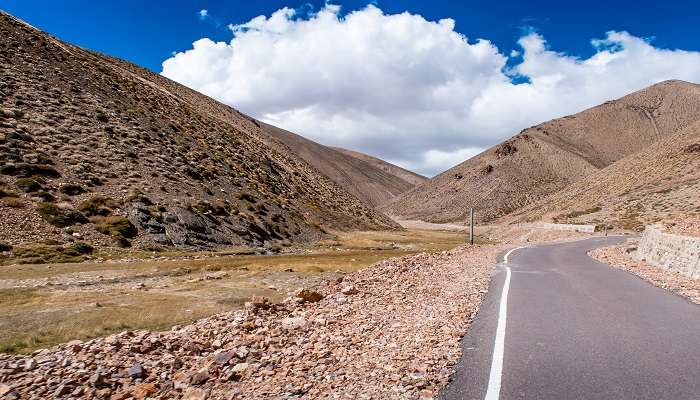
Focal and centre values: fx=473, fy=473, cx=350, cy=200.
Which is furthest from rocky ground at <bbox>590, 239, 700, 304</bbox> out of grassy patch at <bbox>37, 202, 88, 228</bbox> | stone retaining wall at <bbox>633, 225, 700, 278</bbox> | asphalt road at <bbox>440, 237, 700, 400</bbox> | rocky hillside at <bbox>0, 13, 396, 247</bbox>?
grassy patch at <bbox>37, 202, 88, 228</bbox>

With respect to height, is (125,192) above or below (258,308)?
above

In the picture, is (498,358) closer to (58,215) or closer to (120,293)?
(120,293)

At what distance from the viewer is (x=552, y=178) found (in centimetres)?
16375

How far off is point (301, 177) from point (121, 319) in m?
75.0

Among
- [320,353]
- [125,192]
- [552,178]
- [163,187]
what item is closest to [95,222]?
[125,192]

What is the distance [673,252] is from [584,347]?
14974mm

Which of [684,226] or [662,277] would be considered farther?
[684,226]

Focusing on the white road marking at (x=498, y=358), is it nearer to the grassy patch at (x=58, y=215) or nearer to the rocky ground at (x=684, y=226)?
the rocky ground at (x=684, y=226)

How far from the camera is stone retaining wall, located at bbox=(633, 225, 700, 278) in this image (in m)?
17.2

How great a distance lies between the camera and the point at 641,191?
88.9 m

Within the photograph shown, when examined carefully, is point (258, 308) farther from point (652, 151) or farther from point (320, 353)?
point (652, 151)

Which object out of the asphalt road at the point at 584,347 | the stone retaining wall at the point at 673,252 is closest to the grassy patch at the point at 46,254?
the asphalt road at the point at 584,347

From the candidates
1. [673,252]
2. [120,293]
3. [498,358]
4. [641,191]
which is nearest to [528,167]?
[641,191]

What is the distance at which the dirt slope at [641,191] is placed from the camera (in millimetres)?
71812
